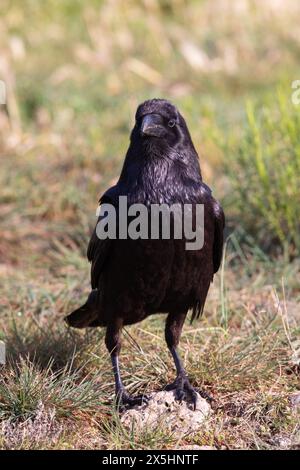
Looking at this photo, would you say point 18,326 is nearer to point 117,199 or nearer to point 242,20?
point 117,199

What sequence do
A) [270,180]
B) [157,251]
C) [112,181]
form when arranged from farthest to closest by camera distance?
1. [112,181]
2. [270,180]
3. [157,251]

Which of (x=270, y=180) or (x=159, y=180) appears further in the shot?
(x=270, y=180)

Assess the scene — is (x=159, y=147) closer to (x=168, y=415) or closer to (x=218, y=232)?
(x=218, y=232)

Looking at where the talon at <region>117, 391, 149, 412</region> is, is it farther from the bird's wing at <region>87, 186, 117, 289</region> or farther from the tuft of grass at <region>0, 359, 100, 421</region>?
the bird's wing at <region>87, 186, 117, 289</region>

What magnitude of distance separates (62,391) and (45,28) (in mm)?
7871

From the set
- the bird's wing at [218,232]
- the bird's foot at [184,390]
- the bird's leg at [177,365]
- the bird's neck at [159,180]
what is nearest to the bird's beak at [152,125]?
the bird's neck at [159,180]

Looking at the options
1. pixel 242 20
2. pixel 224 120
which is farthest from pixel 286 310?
pixel 242 20

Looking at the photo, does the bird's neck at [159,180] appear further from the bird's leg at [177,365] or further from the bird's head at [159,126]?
the bird's leg at [177,365]

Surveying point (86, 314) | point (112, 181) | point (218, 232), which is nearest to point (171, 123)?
point (218, 232)

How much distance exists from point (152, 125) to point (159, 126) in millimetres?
39

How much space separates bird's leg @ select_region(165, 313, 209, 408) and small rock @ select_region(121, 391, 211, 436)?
37mm

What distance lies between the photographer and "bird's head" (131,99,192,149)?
A: 12.0 ft

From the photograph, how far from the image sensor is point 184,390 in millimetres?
3754

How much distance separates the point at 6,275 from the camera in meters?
5.57
